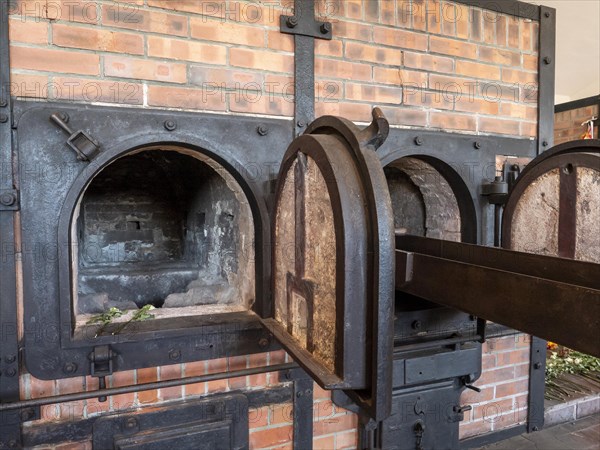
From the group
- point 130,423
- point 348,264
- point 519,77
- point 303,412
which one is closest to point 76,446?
point 130,423

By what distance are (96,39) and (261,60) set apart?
45cm

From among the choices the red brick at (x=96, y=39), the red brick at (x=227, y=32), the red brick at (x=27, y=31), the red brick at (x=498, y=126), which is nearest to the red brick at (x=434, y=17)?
the red brick at (x=498, y=126)

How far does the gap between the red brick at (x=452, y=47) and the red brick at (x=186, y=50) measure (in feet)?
2.51

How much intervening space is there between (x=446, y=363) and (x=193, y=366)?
0.85 meters

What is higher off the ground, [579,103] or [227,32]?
[579,103]

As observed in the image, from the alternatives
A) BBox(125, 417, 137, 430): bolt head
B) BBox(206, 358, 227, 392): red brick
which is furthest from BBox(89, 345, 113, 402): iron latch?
BBox(206, 358, 227, 392): red brick

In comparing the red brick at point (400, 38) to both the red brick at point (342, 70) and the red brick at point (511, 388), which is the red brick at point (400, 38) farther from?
the red brick at point (511, 388)

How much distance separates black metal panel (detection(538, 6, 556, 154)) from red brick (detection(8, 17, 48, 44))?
172 cm

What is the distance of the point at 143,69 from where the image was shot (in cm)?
120

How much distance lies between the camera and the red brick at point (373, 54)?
144cm

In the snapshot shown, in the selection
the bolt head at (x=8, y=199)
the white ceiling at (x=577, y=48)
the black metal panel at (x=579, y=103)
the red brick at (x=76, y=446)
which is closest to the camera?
the bolt head at (x=8, y=199)

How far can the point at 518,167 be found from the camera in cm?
171

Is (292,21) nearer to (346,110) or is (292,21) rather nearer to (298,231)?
(346,110)

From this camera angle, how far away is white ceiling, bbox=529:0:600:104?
90.4 inches
